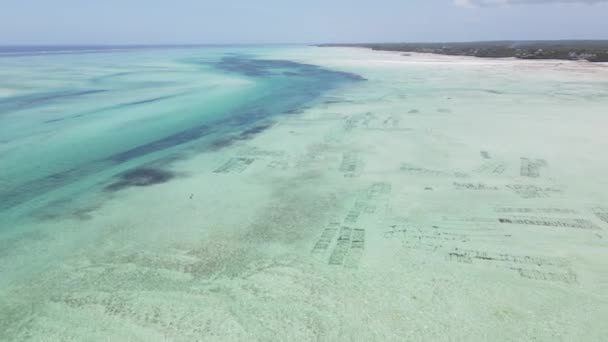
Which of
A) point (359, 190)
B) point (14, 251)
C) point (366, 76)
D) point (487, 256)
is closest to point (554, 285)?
point (487, 256)

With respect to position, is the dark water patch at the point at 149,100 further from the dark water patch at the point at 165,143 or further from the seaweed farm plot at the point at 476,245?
the seaweed farm plot at the point at 476,245

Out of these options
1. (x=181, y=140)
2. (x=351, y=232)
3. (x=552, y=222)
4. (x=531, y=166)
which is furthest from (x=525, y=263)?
(x=181, y=140)

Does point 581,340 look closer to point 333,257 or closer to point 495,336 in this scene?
point 495,336

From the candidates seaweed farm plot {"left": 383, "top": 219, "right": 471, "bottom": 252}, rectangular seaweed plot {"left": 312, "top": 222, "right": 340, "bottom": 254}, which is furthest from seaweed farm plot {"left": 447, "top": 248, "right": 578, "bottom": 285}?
rectangular seaweed plot {"left": 312, "top": 222, "right": 340, "bottom": 254}

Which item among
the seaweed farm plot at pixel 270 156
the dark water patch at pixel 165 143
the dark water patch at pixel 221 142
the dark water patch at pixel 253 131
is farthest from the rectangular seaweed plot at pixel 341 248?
the dark water patch at pixel 165 143

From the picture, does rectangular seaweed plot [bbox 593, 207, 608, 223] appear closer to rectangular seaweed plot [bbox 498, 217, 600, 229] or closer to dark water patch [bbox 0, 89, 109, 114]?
rectangular seaweed plot [bbox 498, 217, 600, 229]

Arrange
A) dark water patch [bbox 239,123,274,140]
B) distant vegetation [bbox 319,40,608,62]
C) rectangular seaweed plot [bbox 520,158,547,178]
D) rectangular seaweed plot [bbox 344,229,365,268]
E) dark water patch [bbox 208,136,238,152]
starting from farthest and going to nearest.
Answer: distant vegetation [bbox 319,40,608,62] → dark water patch [bbox 239,123,274,140] → dark water patch [bbox 208,136,238,152] → rectangular seaweed plot [bbox 520,158,547,178] → rectangular seaweed plot [bbox 344,229,365,268]
